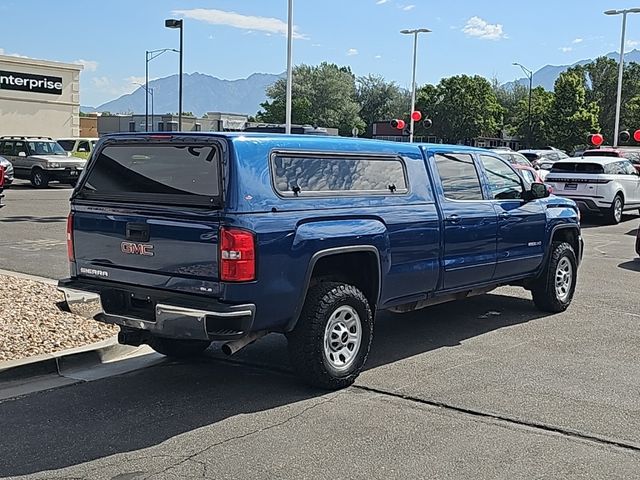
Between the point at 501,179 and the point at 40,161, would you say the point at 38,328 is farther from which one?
the point at 40,161

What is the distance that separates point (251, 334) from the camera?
5520mm

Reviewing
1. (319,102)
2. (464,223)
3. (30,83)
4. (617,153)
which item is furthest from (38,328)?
(319,102)

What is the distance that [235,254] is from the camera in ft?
17.1

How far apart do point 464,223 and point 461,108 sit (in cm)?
6896

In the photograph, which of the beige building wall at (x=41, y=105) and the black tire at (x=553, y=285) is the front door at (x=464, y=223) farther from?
the beige building wall at (x=41, y=105)

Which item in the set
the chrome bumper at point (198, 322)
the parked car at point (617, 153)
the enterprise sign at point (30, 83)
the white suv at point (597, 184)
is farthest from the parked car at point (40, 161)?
the chrome bumper at point (198, 322)

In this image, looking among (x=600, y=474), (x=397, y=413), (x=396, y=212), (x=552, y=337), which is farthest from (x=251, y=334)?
(x=552, y=337)

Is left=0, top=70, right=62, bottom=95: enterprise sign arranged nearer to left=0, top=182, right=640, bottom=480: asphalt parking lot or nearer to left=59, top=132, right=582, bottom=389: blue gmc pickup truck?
left=0, top=182, right=640, bottom=480: asphalt parking lot

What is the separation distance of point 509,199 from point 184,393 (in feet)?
13.3

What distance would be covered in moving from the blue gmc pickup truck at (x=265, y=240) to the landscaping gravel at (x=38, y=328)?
2.64ft

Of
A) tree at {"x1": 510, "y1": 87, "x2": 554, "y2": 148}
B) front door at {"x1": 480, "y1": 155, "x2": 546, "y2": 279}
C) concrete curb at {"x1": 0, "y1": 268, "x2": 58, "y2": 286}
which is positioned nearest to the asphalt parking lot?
front door at {"x1": 480, "y1": 155, "x2": 546, "y2": 279}

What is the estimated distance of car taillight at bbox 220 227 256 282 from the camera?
521 centimetres

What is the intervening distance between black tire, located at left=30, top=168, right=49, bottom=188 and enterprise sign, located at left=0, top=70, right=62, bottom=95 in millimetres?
10969

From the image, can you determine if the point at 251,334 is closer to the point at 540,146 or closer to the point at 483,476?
the point at 483,476
